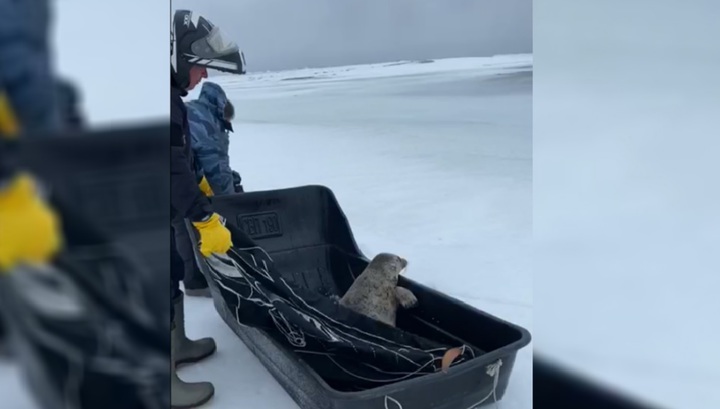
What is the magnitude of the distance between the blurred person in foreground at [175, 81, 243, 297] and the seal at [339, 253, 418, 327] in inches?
20.1

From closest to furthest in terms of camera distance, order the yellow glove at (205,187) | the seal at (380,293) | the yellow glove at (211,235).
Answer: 1. the yellow glove at (211,235)
2. the seal at (380,293)
3. the yellow glove at (205,187)

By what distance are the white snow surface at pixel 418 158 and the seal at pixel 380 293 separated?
235mm

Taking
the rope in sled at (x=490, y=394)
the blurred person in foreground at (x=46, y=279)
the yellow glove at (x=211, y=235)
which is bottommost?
the rope in sled at (x=490, y=394)

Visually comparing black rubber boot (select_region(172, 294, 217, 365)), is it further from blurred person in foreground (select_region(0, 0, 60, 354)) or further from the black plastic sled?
blurred person in foreground (select_region(0, 0, 60, 354))

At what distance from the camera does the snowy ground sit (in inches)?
86.7

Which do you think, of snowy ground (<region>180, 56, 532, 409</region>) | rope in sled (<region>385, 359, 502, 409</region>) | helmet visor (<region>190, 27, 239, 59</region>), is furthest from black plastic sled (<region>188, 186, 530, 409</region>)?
helmet visor (<region>190, 27, 239, 59</region>)

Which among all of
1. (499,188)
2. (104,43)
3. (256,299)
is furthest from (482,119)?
(104,43)

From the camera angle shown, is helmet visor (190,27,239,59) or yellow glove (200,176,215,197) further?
yellow glove (200,176,215,197)

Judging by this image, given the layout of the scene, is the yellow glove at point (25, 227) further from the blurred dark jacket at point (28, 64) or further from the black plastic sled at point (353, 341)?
the black plastic sled at point (353, 341)

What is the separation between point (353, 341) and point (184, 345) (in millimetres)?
455

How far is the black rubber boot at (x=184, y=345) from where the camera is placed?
5.55ft

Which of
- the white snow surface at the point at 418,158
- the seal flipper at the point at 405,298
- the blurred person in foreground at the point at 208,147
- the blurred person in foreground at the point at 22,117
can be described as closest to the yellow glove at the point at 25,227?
the blurred person in foreground at the point at 22,117

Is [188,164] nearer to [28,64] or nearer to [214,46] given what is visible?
[214,46]

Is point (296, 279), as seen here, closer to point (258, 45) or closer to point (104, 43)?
point (258, 45)
